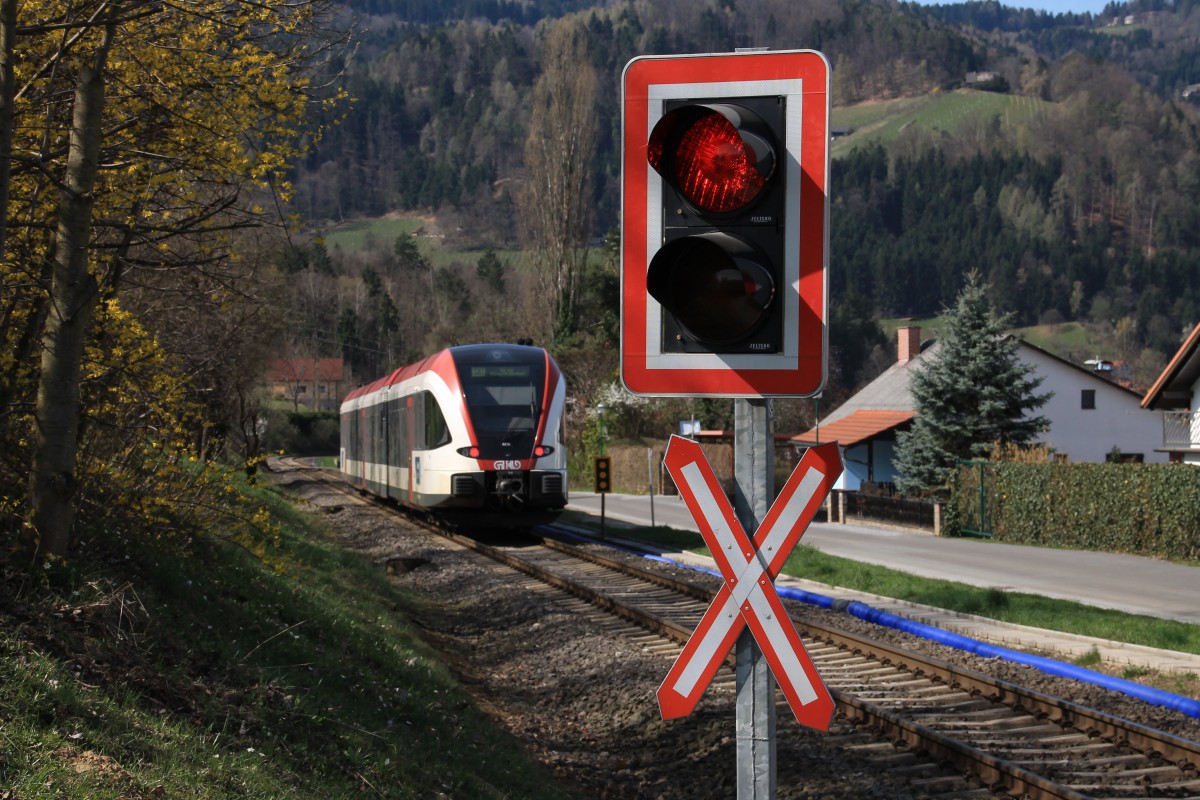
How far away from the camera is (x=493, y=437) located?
2303 cm

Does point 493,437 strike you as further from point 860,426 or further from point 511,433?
point 860,426

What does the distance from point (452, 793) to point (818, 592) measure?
10823 mm

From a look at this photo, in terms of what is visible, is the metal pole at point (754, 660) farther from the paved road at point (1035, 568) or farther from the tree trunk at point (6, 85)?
the paved road at point (1035, 568)

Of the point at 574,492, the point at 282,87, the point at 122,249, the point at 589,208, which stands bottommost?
the point at 574,492

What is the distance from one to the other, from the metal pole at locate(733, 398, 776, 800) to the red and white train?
63.4 feet

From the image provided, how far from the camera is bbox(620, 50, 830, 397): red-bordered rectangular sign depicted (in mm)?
3818

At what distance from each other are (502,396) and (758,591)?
64.7 ft

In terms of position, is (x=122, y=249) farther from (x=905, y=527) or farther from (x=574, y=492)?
(x=574, y=492)

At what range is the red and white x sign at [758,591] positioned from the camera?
3.68 metres

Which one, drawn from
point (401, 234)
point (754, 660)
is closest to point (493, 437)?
point (754, 660)

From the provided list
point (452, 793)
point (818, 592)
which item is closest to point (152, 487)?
point (452, 793)

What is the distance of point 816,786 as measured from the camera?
766 centimetres

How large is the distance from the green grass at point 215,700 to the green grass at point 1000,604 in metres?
7.08

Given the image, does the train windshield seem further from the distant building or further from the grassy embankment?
the distant building
